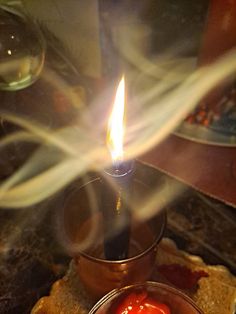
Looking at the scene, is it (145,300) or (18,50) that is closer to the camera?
(145,300)

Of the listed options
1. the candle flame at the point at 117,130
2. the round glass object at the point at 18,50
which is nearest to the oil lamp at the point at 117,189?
the candle flame at the point at 117,130

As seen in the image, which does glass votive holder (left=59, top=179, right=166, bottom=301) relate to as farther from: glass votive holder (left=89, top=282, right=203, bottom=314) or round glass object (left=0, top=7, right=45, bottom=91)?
round glass object (left=0, top=7, right=45, bottom=91)

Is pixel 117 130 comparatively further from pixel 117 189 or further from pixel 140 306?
pixel 140 306

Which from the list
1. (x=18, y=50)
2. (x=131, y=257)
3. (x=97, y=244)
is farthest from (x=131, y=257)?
(x=18, y=50)

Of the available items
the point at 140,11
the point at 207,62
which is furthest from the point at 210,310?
the point at 140,11

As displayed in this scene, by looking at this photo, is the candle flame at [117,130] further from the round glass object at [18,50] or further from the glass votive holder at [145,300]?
Result: the round glass object at [18,50]

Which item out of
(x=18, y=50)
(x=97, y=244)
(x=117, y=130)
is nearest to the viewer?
(x=117, y=130)
